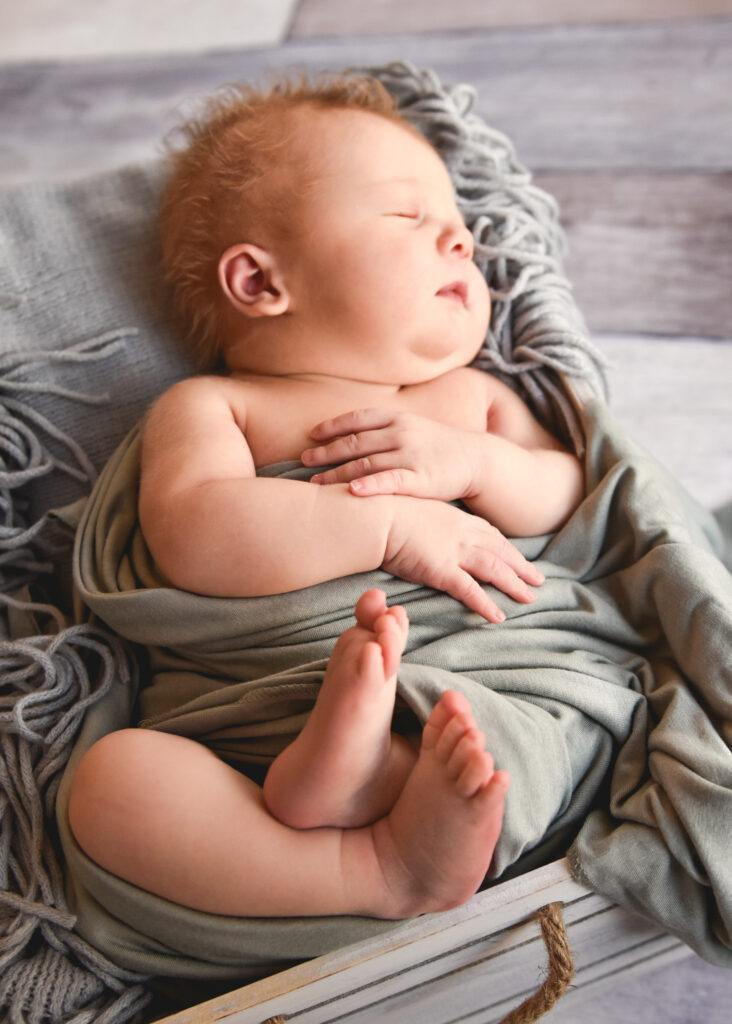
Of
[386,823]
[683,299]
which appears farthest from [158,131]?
[386,823]

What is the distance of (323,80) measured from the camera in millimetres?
1109

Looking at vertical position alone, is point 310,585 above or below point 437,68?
below

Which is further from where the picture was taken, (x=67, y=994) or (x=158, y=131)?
(x=158, y=131)

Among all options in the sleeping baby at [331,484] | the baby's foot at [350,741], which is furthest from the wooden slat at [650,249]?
the baby's foot at [350,741]

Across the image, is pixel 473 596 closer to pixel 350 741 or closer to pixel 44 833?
pixel 350 741

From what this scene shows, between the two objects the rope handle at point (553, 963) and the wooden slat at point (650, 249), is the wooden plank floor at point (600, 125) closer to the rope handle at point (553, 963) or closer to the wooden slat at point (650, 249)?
the wooden slat at point (650, 249)

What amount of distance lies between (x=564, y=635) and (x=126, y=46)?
1.72m

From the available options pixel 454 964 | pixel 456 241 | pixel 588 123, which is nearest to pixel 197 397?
pixel 456 241

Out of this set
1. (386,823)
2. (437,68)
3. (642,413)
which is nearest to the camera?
(386,823)

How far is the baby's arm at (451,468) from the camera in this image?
2.85 feet

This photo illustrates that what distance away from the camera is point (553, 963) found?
0.74 metres

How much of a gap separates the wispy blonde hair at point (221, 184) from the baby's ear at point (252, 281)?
3cm

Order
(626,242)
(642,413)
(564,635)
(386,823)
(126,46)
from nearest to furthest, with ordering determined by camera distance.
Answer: (386,823) → (564,635) → (642,413) → (626,242) → (126,46)

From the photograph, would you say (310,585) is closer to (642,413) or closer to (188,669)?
(188,669)
